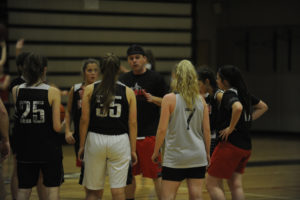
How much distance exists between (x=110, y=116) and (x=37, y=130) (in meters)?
0.65

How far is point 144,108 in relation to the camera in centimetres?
693

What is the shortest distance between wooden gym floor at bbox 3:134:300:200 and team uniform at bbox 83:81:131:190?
2.46 m

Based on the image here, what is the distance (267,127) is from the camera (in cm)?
1736

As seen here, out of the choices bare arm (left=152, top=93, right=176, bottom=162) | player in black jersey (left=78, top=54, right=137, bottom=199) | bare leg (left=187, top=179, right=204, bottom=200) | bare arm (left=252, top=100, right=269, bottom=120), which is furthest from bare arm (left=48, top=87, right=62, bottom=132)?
bare arm (left=252, top=100, right=269, bottom=120)

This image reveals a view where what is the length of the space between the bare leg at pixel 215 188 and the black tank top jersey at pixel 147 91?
1126 mm

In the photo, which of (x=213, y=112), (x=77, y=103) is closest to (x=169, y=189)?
(x=213, y=112)

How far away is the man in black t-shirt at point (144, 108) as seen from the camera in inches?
268

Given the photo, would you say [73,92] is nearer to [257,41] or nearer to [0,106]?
[0,106]

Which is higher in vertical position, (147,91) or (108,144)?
(147,91)

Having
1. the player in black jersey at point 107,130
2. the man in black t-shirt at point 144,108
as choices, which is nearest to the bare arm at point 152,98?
the man in black t-shirt at point 144,108

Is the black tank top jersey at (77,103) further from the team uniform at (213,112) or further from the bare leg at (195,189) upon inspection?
the bare leg at (195,189)

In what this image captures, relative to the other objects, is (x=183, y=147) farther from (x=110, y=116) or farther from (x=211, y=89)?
(x=211, y=89)

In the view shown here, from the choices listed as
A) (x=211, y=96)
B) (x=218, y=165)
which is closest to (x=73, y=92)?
(x=211, y=96)

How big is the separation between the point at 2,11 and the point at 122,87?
832 centimetres
